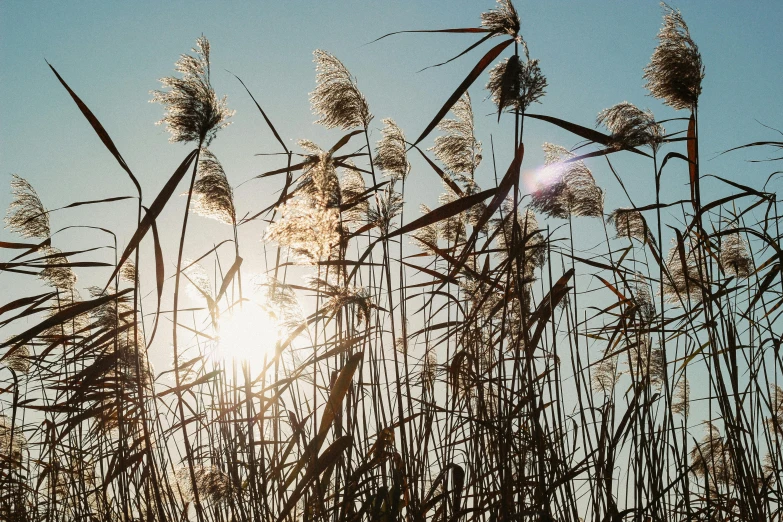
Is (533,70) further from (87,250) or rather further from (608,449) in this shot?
(87,250)

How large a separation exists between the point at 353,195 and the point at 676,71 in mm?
1535

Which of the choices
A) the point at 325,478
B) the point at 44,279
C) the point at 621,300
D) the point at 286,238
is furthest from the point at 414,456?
the point at 44,279

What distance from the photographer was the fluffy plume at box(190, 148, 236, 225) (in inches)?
114

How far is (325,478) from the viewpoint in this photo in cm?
173

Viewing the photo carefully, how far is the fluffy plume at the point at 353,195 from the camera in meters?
2.61

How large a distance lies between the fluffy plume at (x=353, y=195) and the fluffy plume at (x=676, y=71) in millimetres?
1374

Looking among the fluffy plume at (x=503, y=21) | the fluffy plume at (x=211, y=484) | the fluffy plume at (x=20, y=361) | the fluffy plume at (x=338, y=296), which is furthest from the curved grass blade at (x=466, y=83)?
the fluffy plume at (x=20, y=361)

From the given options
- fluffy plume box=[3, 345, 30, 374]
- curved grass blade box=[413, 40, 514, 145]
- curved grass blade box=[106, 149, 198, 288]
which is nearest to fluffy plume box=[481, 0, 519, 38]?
curved grass blade box=[413, 40, 514, 145]

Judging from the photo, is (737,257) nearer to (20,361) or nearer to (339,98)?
(339,98)

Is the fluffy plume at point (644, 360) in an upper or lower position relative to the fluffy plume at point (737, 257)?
lower

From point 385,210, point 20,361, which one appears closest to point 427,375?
point 385,210

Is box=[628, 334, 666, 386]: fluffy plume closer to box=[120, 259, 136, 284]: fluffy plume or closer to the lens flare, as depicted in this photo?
the lens flare

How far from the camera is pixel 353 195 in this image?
2.81 m

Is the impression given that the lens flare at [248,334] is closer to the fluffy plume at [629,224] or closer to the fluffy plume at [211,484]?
the fluffy plume at [211,484]
